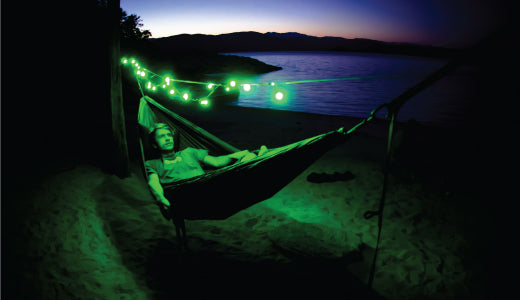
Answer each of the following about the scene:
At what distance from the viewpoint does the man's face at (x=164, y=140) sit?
87.7 inches

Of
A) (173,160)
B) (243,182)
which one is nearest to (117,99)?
(173,160)

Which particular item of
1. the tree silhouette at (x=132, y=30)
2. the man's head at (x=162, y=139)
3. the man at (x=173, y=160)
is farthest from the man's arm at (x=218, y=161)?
the tree silhouette at (x=132, y=30)

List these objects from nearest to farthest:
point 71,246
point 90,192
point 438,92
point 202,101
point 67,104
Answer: point 71,246 < point 90,192 < point 202,101 < point 67,104 < point 438,92

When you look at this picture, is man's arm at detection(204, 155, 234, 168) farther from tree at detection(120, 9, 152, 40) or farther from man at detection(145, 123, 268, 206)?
tree at detection(120, 9, 152, 40)

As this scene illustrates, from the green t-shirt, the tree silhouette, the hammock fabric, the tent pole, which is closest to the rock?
the hammock fabric

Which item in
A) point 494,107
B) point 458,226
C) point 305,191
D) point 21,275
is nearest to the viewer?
point 21,275

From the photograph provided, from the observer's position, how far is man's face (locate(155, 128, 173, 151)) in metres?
2.23

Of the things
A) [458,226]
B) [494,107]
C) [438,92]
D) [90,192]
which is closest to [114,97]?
[90,192]

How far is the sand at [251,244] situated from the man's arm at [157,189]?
49 centimetres

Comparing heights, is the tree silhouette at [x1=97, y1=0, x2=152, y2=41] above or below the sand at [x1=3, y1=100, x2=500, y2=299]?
above

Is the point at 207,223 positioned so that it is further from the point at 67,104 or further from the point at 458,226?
the point at 67,104

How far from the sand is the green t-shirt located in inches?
18.4

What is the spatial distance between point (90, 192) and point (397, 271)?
2.76 meters

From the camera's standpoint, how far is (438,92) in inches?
530
